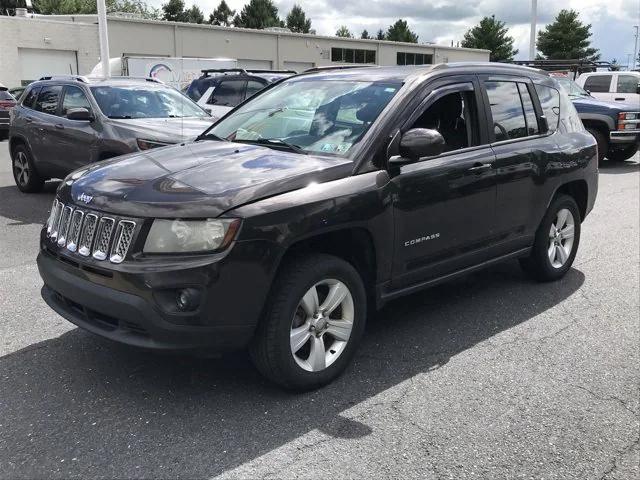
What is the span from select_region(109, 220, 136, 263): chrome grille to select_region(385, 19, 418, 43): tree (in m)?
92.8

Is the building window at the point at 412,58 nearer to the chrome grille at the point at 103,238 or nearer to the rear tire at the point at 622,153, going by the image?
the rear tire at the point at 622,153

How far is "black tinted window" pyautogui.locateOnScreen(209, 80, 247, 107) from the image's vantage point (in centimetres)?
1283

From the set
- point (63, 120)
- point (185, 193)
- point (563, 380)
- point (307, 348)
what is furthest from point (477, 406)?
point (63, 120)

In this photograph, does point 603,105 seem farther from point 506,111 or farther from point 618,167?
point 506,111

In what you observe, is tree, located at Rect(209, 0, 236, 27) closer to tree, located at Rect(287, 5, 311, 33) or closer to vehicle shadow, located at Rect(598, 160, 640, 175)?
tree, located at Rect(287, 5, 311, 33)

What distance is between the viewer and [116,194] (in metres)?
3.47

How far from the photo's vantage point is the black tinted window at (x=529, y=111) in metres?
5.34

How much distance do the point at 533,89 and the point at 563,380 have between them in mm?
2643

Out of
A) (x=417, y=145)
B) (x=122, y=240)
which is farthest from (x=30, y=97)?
(x=417, y=145)

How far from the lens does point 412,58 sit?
53594 mm

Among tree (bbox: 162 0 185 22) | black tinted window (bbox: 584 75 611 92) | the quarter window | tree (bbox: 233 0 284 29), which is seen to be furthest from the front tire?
tree (bbox: 233 0 284 29)

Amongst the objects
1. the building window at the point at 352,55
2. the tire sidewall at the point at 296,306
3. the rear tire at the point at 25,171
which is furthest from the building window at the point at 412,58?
the tire sidewall at the point at 296,306

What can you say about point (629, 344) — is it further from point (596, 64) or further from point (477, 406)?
point (596, 64)

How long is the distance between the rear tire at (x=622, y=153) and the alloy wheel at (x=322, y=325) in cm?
1349
